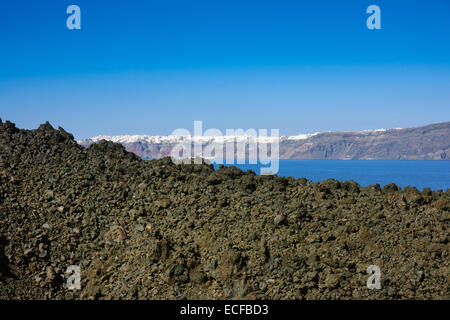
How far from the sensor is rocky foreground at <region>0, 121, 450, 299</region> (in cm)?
953

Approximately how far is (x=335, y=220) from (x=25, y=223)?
33.7 ft

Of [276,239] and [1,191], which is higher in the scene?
Result: [1,191]

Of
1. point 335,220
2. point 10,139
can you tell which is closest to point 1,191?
point 10,139

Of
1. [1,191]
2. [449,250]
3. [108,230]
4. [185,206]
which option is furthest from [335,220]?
[1,191]

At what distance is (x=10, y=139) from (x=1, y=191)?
13.4ft

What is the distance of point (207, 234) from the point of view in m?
10.9

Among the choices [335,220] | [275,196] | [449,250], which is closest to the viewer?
[449,250]

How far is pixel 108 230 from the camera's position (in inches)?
460

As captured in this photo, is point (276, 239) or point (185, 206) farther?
point (185, 206)

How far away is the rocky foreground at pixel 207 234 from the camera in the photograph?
953 cm

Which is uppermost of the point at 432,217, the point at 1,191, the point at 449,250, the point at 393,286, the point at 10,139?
the point at 10,139

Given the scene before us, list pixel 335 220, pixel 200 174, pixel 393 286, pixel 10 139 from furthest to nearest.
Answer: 1. pixel 10 139
2. pixel 200 174
3. pixel 335 220
4. pixel 393 286

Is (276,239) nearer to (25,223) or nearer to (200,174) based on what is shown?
(200,174)

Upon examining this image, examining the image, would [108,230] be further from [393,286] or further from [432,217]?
[432,217]
